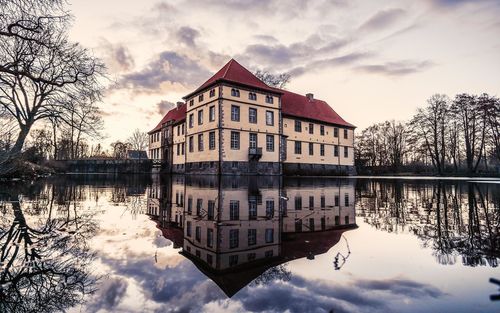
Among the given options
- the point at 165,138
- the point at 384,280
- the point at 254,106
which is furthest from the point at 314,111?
the point at 384,280

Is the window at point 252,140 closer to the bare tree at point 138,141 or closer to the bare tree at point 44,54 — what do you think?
the bare tree at point 44,54

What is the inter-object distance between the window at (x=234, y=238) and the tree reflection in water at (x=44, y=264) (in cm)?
163

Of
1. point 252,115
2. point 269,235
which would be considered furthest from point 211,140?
point 269,235

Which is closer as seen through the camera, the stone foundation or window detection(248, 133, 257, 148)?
window detection(248, 133, 257, 148)

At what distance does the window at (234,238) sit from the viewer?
3.75m

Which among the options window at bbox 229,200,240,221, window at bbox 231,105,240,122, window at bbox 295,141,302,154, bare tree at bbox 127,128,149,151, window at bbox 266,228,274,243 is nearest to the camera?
window at bbox 266,228,274,243

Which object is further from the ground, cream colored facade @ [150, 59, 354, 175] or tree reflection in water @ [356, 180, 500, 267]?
cream colored facade @ [150, 59, 354, 175]

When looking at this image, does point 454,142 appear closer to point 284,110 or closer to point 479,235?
point 284,110

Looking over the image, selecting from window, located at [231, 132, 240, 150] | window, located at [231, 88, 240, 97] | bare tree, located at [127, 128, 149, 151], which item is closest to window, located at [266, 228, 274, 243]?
window, located at [231, 132, 240, 150]

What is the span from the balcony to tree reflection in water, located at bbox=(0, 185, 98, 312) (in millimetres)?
25614

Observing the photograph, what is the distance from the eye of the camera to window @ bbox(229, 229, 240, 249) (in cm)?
375

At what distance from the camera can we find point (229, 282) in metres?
2.52

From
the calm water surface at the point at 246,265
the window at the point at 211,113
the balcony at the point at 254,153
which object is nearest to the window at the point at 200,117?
the window at the point at 211,113

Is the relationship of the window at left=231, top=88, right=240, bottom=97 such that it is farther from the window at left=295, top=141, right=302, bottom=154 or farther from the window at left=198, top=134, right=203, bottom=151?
the window at left=295, top=141, right=302, bottom=154
